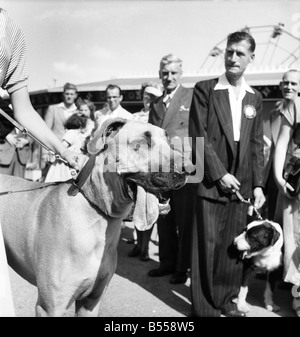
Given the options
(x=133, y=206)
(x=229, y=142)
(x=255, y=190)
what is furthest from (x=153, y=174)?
(x=255, y=190)

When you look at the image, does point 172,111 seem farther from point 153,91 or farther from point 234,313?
point 234,313

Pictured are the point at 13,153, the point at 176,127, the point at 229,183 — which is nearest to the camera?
the point at 229,183

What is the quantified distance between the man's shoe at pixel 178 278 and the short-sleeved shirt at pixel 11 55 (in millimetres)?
3376

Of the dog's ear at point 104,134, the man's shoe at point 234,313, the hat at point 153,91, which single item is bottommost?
the man's shoe at point 234,313

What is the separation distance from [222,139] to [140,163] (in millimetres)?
1573

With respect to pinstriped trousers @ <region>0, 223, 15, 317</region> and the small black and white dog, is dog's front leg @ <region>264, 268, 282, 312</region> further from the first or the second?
pinstriped trousers @ <region>0, 223, 15, 317</region>

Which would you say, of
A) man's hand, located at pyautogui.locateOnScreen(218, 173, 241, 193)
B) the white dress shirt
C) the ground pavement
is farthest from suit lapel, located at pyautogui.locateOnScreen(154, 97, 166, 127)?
the ground pavement

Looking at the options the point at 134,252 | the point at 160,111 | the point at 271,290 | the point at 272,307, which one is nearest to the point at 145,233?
the point at 134,252

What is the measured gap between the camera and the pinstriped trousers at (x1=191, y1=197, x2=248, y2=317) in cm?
405

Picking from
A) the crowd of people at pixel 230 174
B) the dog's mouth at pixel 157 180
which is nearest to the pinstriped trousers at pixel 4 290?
the dog's mouth at pixel 157 180

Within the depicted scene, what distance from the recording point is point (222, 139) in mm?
4012

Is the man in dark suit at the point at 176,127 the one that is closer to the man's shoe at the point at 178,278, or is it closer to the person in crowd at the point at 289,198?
the man's shoe at the point at 178,278

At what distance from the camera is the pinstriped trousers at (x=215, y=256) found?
4051mm
